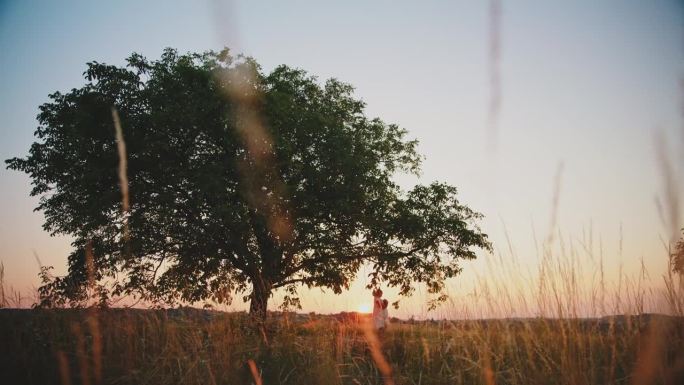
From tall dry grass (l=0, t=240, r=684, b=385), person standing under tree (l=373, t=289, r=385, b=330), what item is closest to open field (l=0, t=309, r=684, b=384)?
tall dry grass (l=0, t=240, r=684, b=385)

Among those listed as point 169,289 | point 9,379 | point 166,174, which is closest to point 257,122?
point 166,174

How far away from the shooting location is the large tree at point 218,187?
1170cm

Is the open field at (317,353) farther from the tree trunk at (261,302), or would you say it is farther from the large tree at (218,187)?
the large tree at (218,187)

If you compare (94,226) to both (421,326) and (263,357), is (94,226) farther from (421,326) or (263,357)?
(421,326)

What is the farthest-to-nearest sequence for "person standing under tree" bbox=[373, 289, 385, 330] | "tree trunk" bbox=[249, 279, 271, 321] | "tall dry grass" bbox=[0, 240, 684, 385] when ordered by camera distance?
"person standing under tree" bbox=[373, 289, 385, 330] < "tree trunk" bbox=[249, 279, 271, 321] < "tall dry grass" bbox=[0, 240, 684, 385]

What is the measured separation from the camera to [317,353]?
526 centimetres

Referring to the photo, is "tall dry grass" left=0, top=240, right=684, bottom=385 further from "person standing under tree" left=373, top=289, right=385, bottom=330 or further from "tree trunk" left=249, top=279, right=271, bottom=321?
"person standing under tree" left=373, top=289, right=385, bottom=330

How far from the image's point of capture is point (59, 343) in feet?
16.0

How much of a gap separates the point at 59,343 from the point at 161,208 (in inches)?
325

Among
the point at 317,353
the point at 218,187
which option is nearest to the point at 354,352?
the point at 317,353

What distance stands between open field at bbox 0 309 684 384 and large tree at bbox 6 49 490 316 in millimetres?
5318

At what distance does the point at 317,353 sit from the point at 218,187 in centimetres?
729

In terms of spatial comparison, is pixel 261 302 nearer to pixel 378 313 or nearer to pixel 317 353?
pixel 317 353

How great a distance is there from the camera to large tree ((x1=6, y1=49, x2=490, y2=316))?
38.4ft
